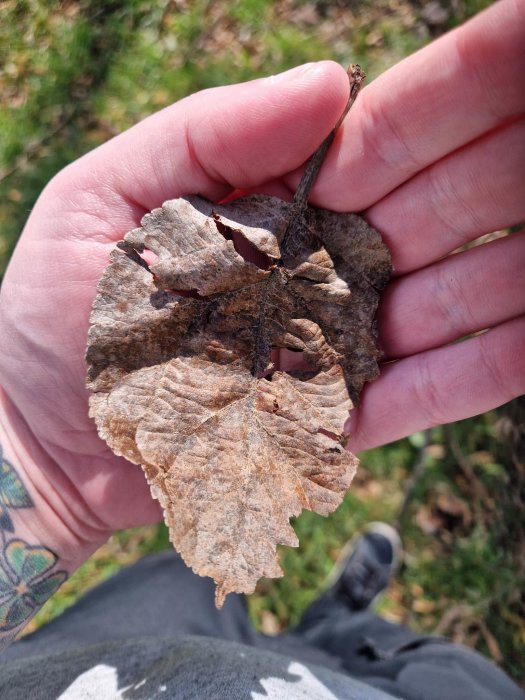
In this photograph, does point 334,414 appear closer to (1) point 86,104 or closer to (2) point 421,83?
(2) point 421,83

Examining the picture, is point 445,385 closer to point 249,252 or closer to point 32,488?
point 249,252

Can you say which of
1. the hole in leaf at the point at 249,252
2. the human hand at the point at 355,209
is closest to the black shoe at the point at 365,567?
the human hand at the point at 355,209

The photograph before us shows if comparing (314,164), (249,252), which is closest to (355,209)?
(314,164)

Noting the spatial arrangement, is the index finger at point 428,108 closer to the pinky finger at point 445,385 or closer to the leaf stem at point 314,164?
the leaf stem at point 314,164

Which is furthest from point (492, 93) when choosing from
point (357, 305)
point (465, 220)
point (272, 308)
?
point (272, 308)

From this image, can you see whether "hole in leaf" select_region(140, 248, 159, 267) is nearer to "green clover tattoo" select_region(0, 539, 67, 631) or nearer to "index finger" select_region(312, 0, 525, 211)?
"index finger" select_region(312, 0, 525, 211)
